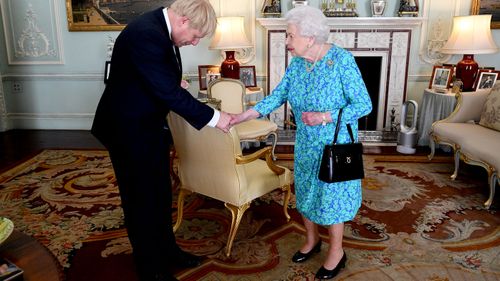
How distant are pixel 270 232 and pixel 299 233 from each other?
186 mm

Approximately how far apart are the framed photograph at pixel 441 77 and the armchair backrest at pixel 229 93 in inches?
83.5

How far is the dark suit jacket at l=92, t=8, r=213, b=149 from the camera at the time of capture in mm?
1811

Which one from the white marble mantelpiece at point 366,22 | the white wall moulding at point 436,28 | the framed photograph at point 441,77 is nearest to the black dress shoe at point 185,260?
the white marble mantelpiece at point 366,22

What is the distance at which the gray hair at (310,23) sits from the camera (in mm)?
1912

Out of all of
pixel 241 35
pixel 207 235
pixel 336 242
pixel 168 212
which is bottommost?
pixel 207 235

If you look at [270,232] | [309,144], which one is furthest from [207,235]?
[309,144]

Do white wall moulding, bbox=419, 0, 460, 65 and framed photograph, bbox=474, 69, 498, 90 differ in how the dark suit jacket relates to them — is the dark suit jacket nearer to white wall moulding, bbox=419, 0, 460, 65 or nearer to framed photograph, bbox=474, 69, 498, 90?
framed photograph, bbox=474, 69, 498, 90

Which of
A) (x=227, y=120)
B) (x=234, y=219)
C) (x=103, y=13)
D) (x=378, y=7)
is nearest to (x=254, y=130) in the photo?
(x=234, y=219)

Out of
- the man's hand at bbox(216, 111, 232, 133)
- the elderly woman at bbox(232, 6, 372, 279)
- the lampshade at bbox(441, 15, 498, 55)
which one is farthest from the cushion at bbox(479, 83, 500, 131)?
the man's hand at bbox(216, 111, 232, 133)

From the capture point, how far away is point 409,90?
5.14 m

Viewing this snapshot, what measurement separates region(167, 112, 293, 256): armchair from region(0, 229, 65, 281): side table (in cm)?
96

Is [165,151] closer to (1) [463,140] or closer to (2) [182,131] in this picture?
(2) [182,131]

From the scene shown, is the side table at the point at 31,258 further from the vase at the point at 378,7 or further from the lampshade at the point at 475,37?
the vase at the point at 378,7

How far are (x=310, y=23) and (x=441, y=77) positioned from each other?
126 inches
